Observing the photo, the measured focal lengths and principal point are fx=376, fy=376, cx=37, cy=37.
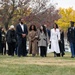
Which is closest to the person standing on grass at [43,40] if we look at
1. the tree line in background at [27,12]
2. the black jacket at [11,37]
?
the black jacket at [11,37]

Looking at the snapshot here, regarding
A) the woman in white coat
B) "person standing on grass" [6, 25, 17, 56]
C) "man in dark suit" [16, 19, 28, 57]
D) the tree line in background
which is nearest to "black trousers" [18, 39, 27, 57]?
"man in dark suit" [16, 19, 28, 57]

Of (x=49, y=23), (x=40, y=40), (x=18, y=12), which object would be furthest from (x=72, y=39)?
(x=49, y=23)

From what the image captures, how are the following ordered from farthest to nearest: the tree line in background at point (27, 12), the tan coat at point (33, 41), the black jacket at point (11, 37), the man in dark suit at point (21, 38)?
1. the tree line in background at point (27, 12)
2. the tan coat at point (33, 41)
3. the black jacket at point (11, 37)
4. the man in dark suit at point (21, 38)

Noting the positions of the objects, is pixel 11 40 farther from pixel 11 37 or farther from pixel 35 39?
pixel 35 39

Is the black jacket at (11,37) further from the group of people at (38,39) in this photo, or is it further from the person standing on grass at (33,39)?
the person standing on grass at (33,39)

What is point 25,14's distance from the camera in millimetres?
50125

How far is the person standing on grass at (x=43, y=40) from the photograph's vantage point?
1930 centimetres

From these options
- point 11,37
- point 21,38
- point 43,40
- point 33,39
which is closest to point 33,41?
point 33,39

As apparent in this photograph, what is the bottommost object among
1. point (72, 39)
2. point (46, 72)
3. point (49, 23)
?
point (46, 72)

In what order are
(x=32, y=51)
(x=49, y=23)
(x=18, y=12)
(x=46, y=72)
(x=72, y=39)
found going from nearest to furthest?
(x=46, y=72) < (x=72, y=39) < (x=32, y=51) < (x=18, y=12) < (x=49, y=23)

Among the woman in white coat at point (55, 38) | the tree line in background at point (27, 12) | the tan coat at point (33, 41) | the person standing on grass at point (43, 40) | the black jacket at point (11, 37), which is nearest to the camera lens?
the woman in white coat at point (55, 38)

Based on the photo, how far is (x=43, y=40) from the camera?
19359 millimetres

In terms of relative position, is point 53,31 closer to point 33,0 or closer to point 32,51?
point 32,51

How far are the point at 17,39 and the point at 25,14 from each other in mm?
31198
